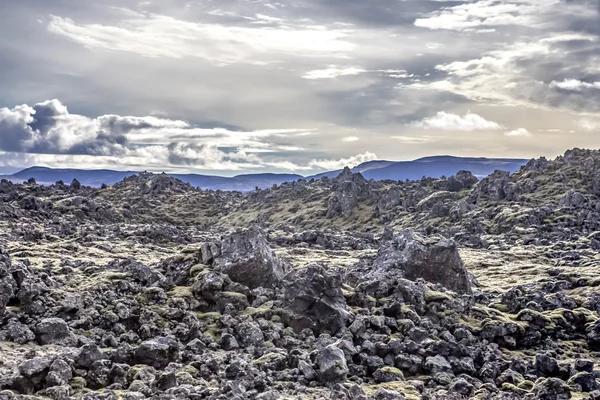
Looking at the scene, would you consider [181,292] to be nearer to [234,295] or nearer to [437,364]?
[234,295]

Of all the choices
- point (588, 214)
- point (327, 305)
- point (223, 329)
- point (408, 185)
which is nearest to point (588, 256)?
point (588, 214)

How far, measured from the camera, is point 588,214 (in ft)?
319

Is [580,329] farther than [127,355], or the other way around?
[580,329]

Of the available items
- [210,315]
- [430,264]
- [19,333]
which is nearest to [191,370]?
[210,315]

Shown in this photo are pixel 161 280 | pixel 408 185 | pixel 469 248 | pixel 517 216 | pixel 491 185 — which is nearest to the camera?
pixel 161 280

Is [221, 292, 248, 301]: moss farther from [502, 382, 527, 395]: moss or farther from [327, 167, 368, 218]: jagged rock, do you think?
[327, 167, 368, 218]: jagged rock

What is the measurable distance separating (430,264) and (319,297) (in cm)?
1361

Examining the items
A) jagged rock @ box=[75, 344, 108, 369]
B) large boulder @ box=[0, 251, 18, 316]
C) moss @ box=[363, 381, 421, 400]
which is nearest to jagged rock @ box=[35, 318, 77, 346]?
large boulder @ box=[0, 251, 18, 316]

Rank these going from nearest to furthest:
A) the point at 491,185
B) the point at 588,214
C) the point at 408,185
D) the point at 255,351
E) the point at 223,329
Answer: the point at 255,351 → the point at 223,329 → the point at 588,214 → the point at 491,185 → the point at 408,185

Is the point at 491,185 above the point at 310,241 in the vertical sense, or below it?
above

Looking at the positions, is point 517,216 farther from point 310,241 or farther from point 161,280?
point 161,280

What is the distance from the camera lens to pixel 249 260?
115ft

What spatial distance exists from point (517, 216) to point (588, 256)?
38.1 m

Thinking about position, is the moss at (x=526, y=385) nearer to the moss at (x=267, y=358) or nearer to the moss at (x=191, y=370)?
the moss at (x=267, y=358)
